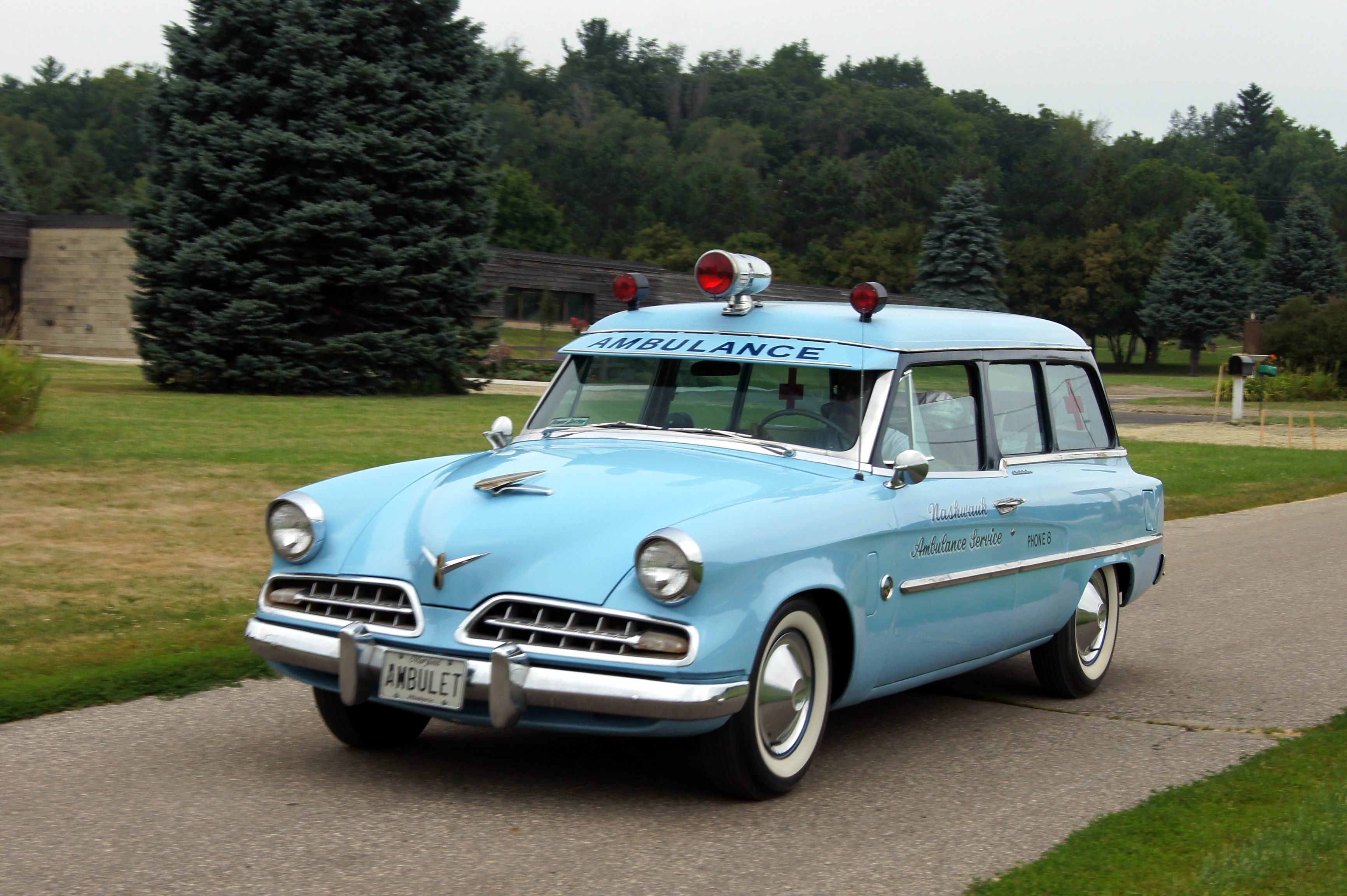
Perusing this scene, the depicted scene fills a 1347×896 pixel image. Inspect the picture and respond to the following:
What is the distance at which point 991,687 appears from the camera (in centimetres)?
710

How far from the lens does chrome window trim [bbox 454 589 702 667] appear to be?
14.5 ft

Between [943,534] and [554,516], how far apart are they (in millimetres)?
1669

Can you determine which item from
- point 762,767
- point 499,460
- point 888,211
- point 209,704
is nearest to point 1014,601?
point 762,767

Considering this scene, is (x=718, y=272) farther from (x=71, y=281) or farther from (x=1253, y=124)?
(x=1253, y=124)

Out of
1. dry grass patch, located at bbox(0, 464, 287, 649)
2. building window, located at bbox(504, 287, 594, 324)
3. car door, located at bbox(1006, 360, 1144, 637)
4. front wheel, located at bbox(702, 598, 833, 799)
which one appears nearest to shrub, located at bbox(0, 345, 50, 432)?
dry grass patch, located at bbox(0, 464, 287, 649)

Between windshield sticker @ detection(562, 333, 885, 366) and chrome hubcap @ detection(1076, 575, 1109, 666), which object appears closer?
windshield sticker @ detection(562, 333, 885, 366)

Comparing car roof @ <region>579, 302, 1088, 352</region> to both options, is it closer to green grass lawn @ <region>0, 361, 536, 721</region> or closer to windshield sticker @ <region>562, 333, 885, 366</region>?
windshield sticker @ <region>562, 333, 885, 366</region>

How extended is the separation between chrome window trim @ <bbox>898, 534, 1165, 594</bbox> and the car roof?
0.91 meters

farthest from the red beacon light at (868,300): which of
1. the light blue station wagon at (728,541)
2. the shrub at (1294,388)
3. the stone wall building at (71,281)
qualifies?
the shrub at (1294,388)

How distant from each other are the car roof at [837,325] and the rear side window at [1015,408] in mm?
118

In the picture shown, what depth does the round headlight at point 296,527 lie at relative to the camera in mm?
5074

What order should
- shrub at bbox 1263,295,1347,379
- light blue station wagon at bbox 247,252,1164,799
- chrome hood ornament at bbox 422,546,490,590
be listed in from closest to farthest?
light blue station wagon at bbox 247,252,1164,799, chrome hood ornament at bbox 422,546,490,590, shrub at bbox 1263,295,1347,379

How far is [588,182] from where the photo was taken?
359ft

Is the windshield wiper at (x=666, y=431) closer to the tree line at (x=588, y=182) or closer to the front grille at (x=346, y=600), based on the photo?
the front grille at (x=346, y=600)
